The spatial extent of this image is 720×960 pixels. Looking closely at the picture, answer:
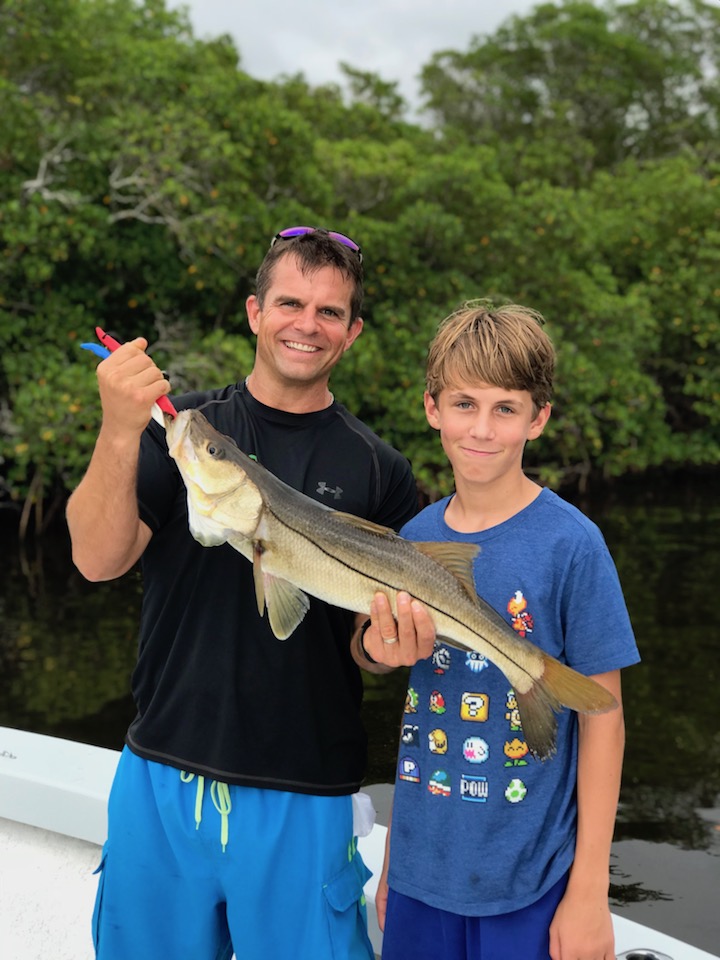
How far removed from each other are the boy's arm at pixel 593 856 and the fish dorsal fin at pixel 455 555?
51cm

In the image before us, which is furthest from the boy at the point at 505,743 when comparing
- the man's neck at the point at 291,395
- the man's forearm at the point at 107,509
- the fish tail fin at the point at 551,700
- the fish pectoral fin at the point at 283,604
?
the man's forearm at the point at 107,509

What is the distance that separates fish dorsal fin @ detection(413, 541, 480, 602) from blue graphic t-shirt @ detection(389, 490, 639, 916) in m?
0.14

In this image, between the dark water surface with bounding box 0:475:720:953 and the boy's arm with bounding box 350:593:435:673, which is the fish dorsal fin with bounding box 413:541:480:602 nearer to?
the boy's arm with bounding box 350:593:435:673

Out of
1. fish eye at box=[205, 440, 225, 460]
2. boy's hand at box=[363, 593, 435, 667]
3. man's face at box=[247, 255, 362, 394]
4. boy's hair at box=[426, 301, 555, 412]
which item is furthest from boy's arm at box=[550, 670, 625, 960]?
man's face at box=[247, 255, 362, 394]

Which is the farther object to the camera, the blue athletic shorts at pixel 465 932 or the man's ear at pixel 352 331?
the man's ear at pixel 352 331

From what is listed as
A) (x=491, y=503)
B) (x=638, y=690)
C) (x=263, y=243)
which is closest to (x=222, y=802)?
(x=491, y=503)

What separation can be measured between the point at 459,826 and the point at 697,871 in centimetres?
489

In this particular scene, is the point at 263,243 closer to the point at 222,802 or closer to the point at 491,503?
the point at 491,503

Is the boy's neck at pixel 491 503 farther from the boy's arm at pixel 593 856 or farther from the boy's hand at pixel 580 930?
the boy's hand at pixel 580 930

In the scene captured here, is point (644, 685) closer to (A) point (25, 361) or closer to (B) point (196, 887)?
(B) point (196, 887)

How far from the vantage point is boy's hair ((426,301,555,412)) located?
256 cm

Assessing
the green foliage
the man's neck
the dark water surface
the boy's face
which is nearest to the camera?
the boy's face

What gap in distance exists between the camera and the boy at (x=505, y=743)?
233cm

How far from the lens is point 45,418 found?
13.2 metres
